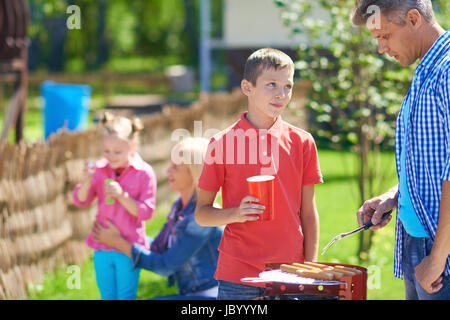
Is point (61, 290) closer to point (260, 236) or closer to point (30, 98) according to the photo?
point (260, 236)

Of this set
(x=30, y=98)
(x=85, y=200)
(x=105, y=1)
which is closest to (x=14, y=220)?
(x=85, y=200)

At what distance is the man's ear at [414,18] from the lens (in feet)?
8.26

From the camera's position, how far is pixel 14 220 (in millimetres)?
5254

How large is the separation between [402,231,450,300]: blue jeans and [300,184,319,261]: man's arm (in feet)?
1.57

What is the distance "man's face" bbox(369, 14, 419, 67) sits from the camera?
2.56m

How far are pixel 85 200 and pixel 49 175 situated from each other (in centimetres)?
152

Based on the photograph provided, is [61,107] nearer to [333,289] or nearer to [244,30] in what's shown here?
[244,30]

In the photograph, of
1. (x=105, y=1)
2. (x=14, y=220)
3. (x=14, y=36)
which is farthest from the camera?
(x=105, y=1)

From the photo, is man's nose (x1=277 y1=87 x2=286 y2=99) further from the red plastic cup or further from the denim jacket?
the denim jacket

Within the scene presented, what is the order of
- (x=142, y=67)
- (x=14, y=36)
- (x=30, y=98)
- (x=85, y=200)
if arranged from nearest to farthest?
1. (x=85, y=200)
2. (x=14, y=36)
3. (x=30, y=98)
4. (x=142, y=67)

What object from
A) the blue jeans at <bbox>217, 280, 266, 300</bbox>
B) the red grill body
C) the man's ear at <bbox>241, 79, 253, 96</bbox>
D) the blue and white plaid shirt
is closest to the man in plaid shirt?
the blue and white plaid shirt

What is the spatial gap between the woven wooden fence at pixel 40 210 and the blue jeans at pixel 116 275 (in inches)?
45.1

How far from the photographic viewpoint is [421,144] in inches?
97.6

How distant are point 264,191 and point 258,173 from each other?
12.5 inches
